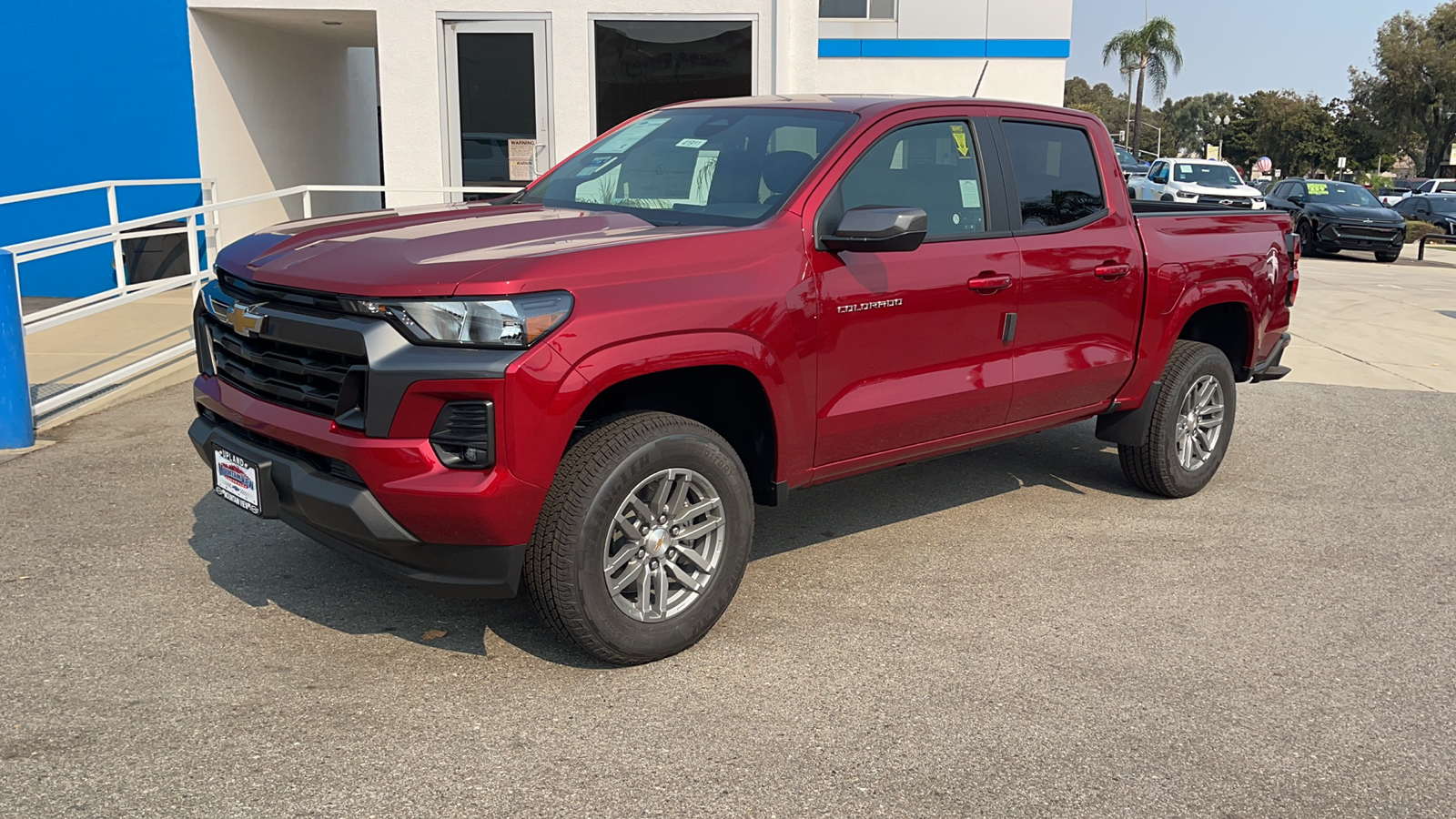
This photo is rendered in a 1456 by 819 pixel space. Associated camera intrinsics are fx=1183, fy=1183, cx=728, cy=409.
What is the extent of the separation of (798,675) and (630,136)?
257cm

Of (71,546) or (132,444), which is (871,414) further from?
(132,444)

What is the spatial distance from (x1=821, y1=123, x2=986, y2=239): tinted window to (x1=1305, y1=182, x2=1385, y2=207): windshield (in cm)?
2385

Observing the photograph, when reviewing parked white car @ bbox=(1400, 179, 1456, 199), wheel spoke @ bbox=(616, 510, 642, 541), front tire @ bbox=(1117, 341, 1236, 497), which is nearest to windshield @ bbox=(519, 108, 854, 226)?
wheel spoke @ bbox=(616, 510, 642, 541)

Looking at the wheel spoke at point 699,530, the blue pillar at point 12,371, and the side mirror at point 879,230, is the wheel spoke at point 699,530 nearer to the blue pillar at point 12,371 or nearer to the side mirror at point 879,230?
the side mirror at point 879,230

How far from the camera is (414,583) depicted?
360 cm

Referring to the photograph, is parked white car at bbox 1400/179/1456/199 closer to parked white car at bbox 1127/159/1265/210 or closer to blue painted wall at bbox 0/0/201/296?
parked white car at bbox 1127/159/1265/210

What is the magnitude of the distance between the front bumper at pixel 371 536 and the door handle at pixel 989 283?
2.16 m

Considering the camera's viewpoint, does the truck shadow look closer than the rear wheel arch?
Yes

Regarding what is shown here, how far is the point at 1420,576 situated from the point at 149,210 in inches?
490

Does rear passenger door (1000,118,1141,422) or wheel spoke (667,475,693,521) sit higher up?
rear passenger door (1000,118,1141,422)

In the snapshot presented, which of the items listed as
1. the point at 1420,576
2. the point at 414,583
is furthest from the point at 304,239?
the point at 1420,576

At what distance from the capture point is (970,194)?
16.0 feet

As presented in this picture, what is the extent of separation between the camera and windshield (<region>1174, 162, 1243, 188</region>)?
26.4 metres

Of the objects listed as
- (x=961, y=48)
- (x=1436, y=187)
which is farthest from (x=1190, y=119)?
(x=961, y=48)
